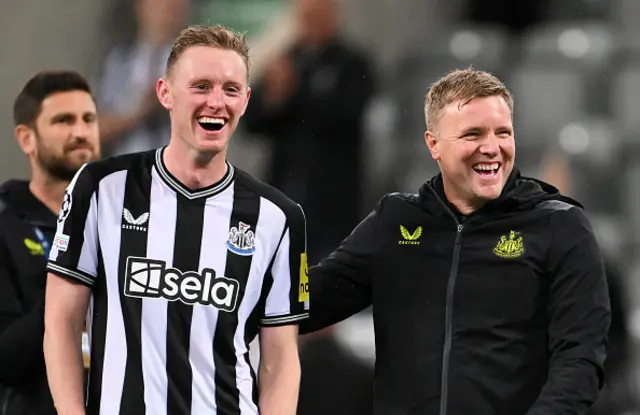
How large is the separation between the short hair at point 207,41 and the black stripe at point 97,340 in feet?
1.68

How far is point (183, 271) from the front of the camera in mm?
2719

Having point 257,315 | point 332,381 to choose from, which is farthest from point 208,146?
point 332,381

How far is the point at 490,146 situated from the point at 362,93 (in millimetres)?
2651

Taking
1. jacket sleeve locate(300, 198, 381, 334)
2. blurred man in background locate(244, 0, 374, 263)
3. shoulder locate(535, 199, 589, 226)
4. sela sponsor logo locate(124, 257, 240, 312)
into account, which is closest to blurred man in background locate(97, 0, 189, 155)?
blurred man in background locate(244, 0, 374, 263)

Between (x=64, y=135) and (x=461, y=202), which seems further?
(x=64, y=135)

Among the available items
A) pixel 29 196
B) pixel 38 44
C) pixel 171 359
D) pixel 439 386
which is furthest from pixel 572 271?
pixel 38 44

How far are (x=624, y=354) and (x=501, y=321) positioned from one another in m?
2.22

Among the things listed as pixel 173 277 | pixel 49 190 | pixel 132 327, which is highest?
pixel 49 190

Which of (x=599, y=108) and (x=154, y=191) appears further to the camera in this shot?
(x=599, y=108)

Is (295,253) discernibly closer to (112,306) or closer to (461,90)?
(112,306)

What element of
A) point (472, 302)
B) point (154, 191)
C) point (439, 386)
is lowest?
point (439, 386)

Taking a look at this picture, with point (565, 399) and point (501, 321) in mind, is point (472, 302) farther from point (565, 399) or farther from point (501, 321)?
point (565, 399)

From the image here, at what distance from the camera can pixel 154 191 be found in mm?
2777

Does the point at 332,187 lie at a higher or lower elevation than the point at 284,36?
lower
